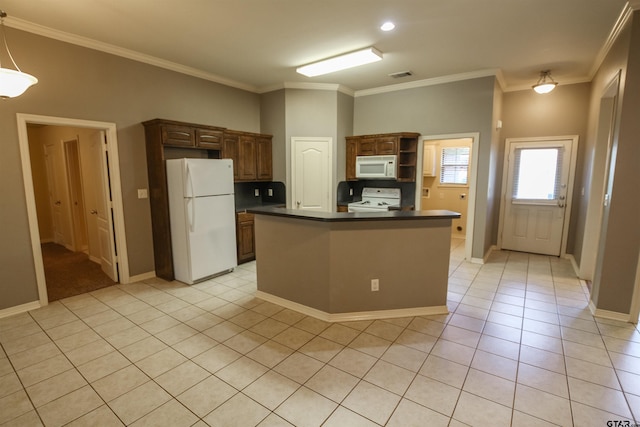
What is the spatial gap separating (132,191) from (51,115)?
1167mm

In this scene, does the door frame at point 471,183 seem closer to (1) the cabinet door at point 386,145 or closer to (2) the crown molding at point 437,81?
(1) the cabinet door at point 386,145

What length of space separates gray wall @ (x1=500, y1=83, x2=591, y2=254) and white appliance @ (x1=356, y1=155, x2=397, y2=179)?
219 centimetres

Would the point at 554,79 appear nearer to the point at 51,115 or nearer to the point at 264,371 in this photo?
the point at 264,371

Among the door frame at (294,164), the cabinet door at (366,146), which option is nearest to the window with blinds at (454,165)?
the cabinet door at (366,146)

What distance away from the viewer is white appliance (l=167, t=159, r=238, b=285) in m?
3.89

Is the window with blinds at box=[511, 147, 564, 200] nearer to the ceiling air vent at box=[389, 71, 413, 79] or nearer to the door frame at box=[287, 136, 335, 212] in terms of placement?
the ceiling air vent at box=[389, 71, 413, 79]

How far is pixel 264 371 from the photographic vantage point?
2.29m

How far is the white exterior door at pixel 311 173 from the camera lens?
5473 mm

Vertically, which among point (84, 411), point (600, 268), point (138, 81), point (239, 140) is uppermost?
point (138, 81)

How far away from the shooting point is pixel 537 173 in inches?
211

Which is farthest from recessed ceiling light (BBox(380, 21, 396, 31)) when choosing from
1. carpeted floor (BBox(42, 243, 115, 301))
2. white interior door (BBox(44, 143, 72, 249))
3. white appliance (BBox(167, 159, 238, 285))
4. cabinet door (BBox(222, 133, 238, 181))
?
white interior door (BBox(44, 143, 72, 249))

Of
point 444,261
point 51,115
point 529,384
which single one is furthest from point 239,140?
point 529,384

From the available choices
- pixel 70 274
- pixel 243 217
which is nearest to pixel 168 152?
pixel 243 217

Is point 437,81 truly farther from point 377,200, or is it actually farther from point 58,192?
point 58,192
